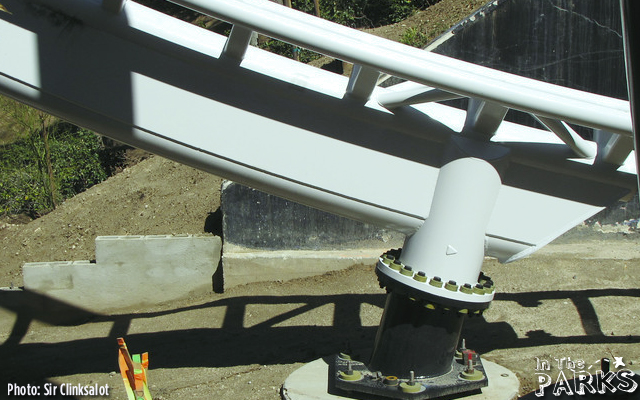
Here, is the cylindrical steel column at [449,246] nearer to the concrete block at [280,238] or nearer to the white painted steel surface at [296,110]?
the white painted steel surface at [296,110]

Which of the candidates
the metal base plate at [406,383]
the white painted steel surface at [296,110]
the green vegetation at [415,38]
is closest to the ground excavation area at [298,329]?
the metal base plate at [406,383]

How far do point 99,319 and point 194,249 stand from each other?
1493 mm

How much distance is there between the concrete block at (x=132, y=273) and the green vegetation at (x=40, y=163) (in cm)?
366

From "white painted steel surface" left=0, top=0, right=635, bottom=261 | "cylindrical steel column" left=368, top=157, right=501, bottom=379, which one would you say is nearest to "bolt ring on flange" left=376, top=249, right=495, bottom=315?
"cylindrical steel column" left=368, top=157, right=501, bottom=379

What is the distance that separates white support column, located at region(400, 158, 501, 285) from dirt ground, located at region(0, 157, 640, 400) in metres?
1.66

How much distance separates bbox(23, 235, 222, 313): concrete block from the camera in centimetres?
858

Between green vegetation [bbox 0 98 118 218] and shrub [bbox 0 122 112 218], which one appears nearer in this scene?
green vegetation [bbox 0 98 118 218]

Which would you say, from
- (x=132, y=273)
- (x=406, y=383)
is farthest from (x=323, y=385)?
(x=132, y=273)

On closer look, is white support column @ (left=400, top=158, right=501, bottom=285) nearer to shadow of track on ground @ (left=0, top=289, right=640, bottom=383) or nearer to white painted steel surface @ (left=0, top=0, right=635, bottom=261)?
white painted steel surface @ (left=0, top=0, right=635, bottom=261)

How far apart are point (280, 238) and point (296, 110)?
4.36m

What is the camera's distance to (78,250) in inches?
387

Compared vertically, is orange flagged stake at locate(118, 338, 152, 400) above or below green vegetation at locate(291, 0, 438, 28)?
below

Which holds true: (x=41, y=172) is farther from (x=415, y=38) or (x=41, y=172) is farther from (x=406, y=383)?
(x=406, y=383)

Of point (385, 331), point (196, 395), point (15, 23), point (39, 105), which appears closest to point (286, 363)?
point (196, 395)
